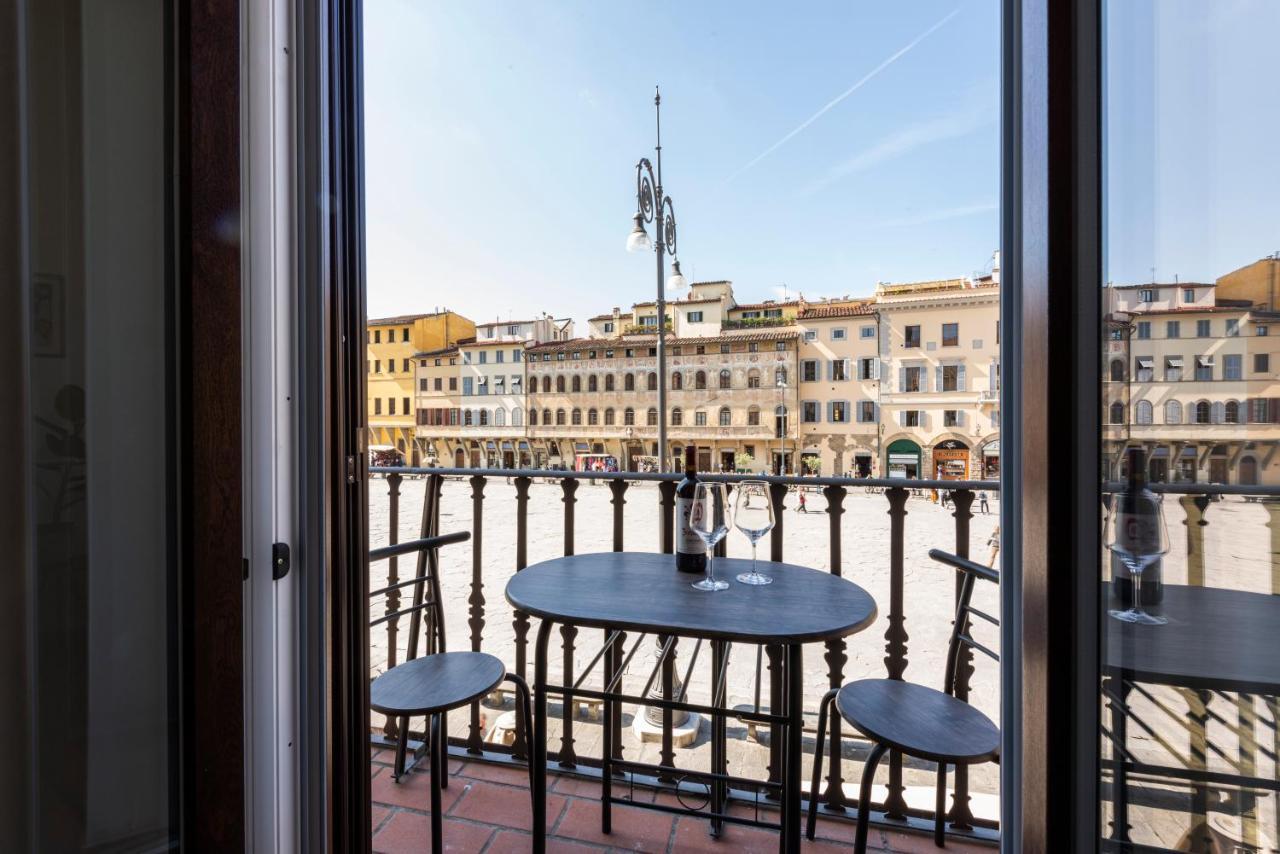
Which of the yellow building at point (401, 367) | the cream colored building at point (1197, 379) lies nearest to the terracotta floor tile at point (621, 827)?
the cream colored building at point (1197, 379)

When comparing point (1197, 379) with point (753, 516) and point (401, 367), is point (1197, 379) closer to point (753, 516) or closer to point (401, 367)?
point (753, 516)

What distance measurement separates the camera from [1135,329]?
1.72 ft

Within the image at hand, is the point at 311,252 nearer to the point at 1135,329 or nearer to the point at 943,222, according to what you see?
the point at 1135,329

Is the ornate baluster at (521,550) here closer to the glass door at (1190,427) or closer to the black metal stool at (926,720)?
the black metal stool at (926,720)

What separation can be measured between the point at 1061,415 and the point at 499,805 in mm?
1726

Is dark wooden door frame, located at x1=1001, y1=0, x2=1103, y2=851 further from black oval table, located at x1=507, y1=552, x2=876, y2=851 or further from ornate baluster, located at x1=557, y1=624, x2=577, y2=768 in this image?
ornate baluster, located at x1=557, y1=624, x2=577, y2=768

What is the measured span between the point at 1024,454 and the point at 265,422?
106 cm

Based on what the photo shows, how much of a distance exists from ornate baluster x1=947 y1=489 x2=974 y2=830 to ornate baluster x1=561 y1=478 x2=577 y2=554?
122cm

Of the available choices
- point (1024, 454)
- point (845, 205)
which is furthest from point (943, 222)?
point (1024, 454)

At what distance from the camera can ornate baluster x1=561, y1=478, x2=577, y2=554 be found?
1.94m

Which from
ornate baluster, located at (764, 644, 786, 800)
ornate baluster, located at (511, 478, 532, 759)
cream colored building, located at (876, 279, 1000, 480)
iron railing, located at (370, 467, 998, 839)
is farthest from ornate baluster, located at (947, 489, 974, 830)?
cream colored building, located at (876, 279, 1000, 480)

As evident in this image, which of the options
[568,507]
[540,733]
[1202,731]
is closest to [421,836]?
[540,733]

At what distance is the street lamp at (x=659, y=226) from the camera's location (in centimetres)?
446

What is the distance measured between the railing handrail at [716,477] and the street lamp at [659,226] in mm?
2413
